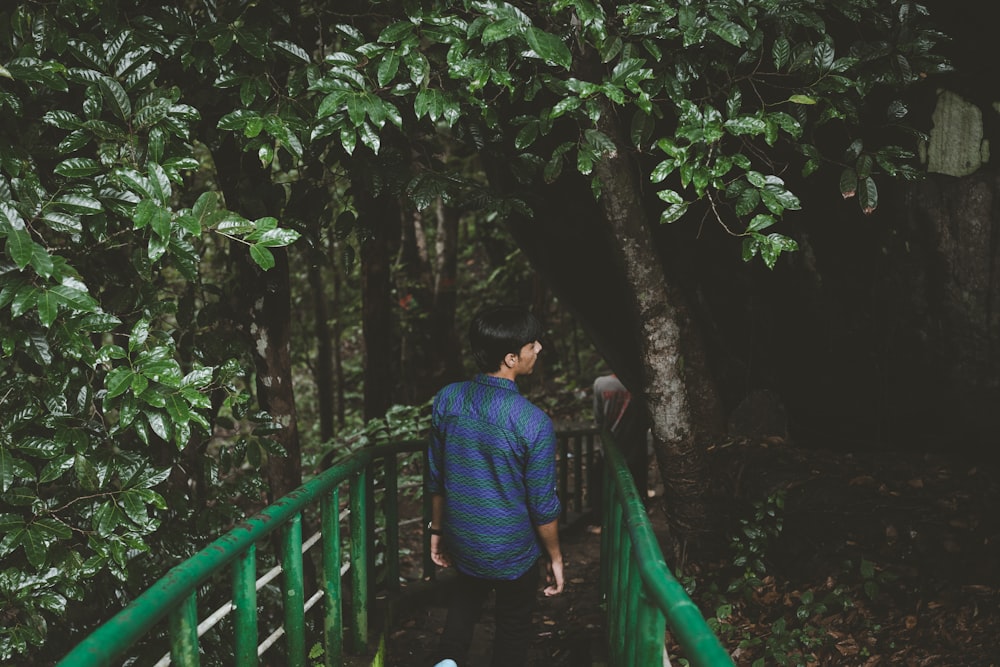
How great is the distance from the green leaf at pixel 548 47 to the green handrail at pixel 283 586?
1.85m

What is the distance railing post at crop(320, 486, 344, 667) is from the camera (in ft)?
11.3

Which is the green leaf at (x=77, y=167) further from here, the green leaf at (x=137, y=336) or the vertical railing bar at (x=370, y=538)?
the vertical railing bar at (x=370, y=538)

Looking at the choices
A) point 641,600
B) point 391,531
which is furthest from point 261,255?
point 391,531

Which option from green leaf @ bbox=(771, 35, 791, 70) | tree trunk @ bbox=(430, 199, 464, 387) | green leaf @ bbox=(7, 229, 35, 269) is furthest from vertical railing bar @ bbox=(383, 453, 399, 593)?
tree trunk @ bbox=(430, 199, 464, 387)

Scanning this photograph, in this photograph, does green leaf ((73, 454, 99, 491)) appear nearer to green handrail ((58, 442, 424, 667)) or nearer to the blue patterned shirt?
green handrail ((58, 442, 424, 667))

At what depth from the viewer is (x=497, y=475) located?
3.13 metres

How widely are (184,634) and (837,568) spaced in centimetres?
372

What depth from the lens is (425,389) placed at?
10.4m

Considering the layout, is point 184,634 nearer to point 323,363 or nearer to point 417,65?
point 417,65

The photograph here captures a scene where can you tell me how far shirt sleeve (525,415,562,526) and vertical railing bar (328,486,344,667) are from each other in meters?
0.88

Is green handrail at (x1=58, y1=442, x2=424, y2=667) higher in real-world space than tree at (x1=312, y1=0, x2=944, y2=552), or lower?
lower

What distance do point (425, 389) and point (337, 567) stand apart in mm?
6927

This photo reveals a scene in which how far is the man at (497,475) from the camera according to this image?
122 inches

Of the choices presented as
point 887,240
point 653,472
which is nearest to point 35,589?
point 887,240
